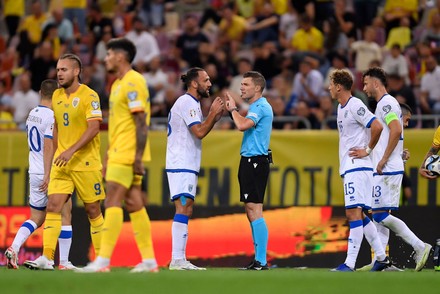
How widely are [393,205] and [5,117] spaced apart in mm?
11252

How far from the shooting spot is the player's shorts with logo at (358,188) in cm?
1387

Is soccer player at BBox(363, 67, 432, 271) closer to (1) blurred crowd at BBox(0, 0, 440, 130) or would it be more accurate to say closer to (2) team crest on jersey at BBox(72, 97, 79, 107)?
(2) team crest on jersey at BBox(72, 97, 79, 107)

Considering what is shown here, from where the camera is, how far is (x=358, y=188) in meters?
13.9

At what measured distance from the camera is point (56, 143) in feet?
44.4

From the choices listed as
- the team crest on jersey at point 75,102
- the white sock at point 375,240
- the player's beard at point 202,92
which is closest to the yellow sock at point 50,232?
the team crest on jersey at point 75,102

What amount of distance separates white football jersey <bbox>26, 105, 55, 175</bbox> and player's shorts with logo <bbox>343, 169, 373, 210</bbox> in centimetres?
Answer: 399

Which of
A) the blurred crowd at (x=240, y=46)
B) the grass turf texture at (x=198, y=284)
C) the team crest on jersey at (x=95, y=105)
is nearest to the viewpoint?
the grass turf texture at (x=198, y=284)

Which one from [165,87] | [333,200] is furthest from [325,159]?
[165,87]

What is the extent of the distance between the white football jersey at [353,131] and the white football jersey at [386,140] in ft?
1.36

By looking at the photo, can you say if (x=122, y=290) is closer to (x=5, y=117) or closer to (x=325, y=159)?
(x=325, y=159)

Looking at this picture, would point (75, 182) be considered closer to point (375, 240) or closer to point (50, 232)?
point (50, 232)

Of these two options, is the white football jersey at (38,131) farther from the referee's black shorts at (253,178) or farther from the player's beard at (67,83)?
the referee's black shorts at (253,178)

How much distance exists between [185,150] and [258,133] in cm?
101

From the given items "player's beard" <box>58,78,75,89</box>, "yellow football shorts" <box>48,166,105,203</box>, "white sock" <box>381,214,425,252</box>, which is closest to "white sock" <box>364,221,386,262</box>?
"white sock" <box>381,214,425,252</box>
